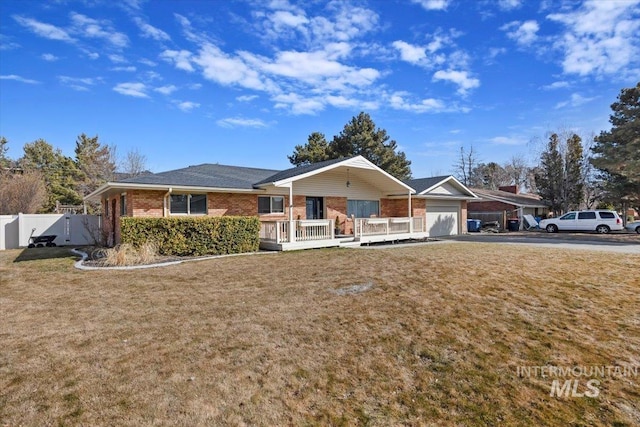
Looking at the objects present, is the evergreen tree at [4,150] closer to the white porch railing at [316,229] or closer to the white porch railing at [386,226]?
the white porch railing at [316,229]

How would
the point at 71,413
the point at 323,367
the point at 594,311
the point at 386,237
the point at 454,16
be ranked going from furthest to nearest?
the point at 386,237, the point at 454,16, the point at 594,311, the point at 323,367, the point at 71,413

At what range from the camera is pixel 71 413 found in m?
3.07

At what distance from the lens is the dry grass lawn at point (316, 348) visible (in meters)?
3.22

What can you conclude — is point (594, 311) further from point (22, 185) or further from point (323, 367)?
point (22, 185)

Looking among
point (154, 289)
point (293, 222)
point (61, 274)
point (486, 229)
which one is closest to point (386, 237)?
point (293, 222)

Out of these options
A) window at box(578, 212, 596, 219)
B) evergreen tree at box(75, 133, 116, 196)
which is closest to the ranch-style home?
window at box(578, 212, 596, 219)

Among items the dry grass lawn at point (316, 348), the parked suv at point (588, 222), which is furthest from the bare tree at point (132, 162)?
the parked suv at point (588, 222)

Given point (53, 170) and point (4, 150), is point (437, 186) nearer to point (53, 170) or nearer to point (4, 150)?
point (53, 170)

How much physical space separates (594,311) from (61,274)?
40.1 ft

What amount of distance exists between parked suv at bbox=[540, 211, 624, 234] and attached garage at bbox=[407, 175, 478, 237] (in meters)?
7.86

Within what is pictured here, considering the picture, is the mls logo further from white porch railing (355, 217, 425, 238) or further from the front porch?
white porch railing (355, 217, 425, 238)

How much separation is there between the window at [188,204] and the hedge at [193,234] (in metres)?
2.30

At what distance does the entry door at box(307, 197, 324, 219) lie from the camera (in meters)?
18.1

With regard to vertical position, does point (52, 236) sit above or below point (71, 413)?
above
